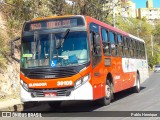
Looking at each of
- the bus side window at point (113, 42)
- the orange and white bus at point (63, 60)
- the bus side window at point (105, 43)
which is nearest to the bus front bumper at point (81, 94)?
the orange and white bus at point (63, 60)

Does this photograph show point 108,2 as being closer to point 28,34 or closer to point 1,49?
point 1,49

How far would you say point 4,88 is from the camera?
682 inches

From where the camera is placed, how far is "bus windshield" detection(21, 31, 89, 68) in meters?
12.1

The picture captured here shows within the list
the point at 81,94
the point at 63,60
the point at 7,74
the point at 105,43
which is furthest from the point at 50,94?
the point at 7,74

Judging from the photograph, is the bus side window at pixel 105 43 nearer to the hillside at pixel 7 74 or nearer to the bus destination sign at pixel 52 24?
the bus destination sign at pixel 52 24

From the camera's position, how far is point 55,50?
1226 cm

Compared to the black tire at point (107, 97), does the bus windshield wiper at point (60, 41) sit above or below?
above

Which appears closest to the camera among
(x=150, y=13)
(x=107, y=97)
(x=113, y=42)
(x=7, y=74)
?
(x=107, y=97)

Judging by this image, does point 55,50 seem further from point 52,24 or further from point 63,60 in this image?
point 52,24

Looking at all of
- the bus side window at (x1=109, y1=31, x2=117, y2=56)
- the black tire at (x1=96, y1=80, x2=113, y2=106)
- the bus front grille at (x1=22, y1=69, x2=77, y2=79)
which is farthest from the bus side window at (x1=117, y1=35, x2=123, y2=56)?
Result: the bus front grille at (x1=22, y1=69, x2=77, y2=79)

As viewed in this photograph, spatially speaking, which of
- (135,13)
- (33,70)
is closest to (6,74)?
(33,70)

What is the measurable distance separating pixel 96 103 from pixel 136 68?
21.4ft

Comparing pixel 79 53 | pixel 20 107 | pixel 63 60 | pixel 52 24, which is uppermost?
pixel 52 24

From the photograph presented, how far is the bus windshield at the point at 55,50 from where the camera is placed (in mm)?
12109
